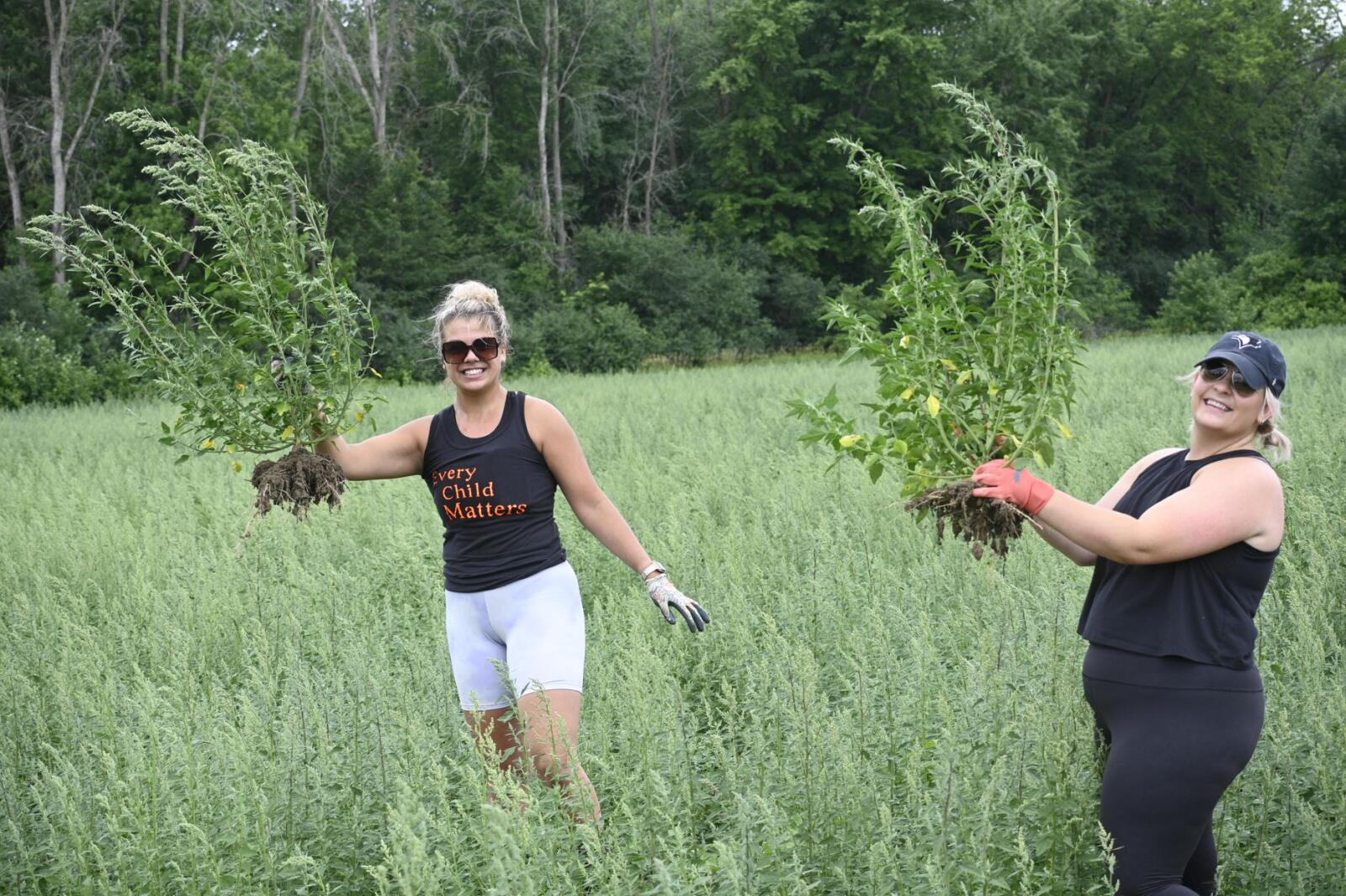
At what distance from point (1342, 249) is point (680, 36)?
74.5 feet

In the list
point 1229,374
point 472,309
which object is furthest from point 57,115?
point 1229,374

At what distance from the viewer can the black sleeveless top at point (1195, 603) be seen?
2.98m

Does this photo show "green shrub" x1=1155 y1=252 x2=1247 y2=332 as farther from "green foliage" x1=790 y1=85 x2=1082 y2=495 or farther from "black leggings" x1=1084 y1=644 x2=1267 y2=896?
"black leggings" x1=1084 y1=644 x2=1267 y2=896

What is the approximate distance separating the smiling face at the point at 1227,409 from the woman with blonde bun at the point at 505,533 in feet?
5.04

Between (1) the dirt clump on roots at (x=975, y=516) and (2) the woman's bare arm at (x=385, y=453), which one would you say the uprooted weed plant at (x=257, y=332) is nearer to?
(2) the woman's bare arm at (x=385, y=453)

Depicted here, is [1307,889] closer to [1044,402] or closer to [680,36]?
[1044,402]

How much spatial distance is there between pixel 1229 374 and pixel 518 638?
6.91 ft

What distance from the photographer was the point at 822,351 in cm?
4122

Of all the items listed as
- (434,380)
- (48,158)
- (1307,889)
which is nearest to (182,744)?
(1307,889)

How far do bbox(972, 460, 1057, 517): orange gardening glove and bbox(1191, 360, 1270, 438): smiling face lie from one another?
16.1 inches

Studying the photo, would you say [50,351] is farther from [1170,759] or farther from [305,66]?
[1170,759]

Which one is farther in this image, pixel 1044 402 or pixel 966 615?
pixel 966 615

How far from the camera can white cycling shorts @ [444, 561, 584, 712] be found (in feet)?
12.4

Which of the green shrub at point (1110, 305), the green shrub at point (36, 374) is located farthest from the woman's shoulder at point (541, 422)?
the green shrub at point (1110, 305)
